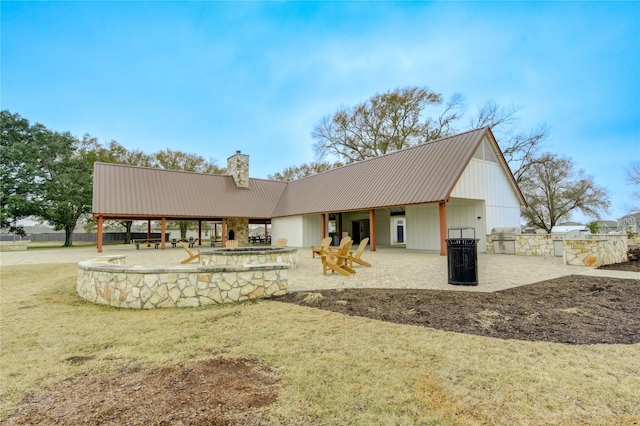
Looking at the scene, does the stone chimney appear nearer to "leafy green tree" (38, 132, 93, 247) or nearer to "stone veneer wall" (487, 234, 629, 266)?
"leafy green tree" (38, 132, 93, 247)

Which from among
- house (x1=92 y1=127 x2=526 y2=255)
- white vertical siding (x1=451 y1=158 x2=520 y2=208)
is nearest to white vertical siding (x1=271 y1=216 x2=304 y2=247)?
house (x1=92 y1=127 x2=526 y2=255)

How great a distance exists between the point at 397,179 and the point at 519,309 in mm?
12207

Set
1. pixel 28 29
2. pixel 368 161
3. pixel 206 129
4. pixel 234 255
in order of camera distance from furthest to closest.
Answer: pixel 206 129, pixel 368 161, pixel 28 29, pixel 234 255

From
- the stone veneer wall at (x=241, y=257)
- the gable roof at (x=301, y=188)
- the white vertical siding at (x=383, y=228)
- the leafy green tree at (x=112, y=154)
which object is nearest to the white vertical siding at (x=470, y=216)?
the gable roof at (x=301, y=188)

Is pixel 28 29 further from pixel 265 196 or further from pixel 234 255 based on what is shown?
pixel 265 196

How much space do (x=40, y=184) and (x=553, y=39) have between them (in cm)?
3446

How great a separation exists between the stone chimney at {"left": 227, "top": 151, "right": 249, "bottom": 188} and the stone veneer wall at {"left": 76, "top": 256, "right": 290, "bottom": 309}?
66.2ft

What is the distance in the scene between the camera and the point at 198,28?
13.1m

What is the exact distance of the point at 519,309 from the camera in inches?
200

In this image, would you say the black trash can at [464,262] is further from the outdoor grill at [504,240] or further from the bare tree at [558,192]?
the bare tree at [558,192]

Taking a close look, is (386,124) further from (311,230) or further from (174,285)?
(174,285)

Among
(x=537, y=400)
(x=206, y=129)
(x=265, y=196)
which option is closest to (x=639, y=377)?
(x=537, y=400)

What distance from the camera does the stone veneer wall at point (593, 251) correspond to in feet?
32.5

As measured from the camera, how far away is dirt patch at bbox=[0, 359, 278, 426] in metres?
2.35
